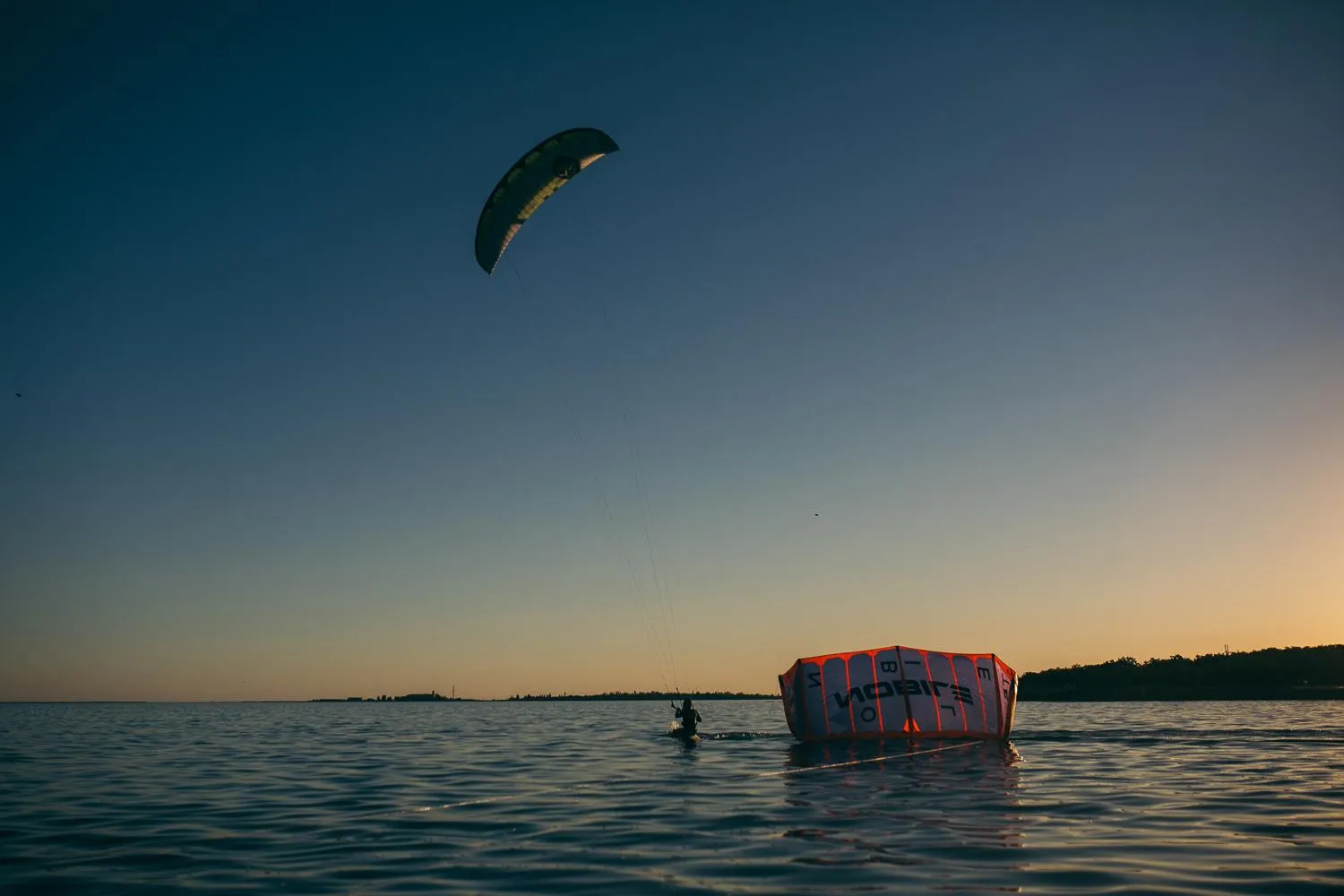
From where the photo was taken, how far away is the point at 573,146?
83.5 ft

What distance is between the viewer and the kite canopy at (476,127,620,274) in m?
25.1

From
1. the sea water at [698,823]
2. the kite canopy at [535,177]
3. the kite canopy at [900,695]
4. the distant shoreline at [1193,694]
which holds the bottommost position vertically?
the distant shoreline at [1193,694]

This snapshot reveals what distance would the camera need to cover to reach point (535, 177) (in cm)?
2556

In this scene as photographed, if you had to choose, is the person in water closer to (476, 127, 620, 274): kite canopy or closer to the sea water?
the sea water

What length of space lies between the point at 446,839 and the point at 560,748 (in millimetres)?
22925

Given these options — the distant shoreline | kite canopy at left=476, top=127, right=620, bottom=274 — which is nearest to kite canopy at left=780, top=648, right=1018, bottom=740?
kite canopy at left=476, top=127, right=620, bottom=274

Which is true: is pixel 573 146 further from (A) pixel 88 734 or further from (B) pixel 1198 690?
(B) pixel 1198 690

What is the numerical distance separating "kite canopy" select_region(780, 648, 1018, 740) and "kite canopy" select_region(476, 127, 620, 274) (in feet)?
56.8

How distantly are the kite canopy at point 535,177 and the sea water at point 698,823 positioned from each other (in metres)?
15.4

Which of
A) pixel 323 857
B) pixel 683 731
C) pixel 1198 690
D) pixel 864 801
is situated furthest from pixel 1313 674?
pixel 323 857

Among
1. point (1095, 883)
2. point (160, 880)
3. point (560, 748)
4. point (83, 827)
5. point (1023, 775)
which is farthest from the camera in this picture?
point (560, 748)

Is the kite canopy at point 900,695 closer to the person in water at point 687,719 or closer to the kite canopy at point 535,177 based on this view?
the person in water at point 687,719

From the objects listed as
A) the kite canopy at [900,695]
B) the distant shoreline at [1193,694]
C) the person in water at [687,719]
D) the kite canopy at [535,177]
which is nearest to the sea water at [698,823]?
the kite canopy at [900,695]

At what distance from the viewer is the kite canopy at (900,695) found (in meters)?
30.0
